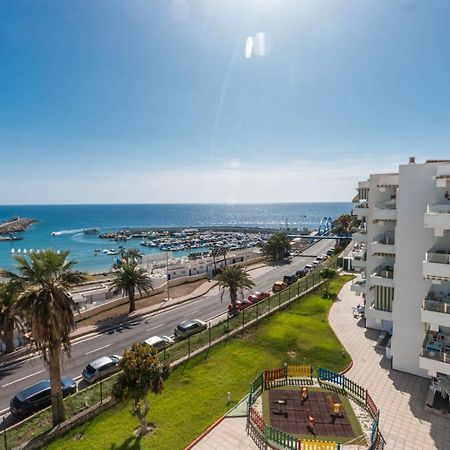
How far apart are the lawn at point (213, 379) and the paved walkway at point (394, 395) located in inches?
54.1

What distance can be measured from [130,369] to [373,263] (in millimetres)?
23813

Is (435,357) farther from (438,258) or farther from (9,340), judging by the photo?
(9,340)

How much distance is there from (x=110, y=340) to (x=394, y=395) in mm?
23705

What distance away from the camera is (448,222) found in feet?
62.3

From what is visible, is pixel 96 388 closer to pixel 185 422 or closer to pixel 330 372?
pixel 185 422

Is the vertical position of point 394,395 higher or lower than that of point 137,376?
lower

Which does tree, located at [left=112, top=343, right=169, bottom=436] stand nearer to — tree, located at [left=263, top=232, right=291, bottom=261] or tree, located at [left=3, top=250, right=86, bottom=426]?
tree, located at [left=3, top=250, right=86, bottom=426]

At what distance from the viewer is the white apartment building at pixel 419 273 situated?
19.4m

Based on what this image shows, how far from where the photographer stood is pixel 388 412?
61.5 ft

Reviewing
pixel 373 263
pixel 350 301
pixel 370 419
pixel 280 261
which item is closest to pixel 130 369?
pixel 370 419

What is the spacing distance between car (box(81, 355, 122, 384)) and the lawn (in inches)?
191

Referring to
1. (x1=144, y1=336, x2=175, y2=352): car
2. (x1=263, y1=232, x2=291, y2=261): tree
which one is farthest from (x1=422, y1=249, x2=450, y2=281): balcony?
(x1=263, y1=232, x2=291, y2=261): tree

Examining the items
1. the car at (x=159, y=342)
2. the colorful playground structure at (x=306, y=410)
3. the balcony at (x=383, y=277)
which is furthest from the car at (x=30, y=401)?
the balcony at (x=383, y=277)

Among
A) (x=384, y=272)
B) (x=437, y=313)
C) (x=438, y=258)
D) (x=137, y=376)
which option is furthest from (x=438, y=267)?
(x=137, y=376)
